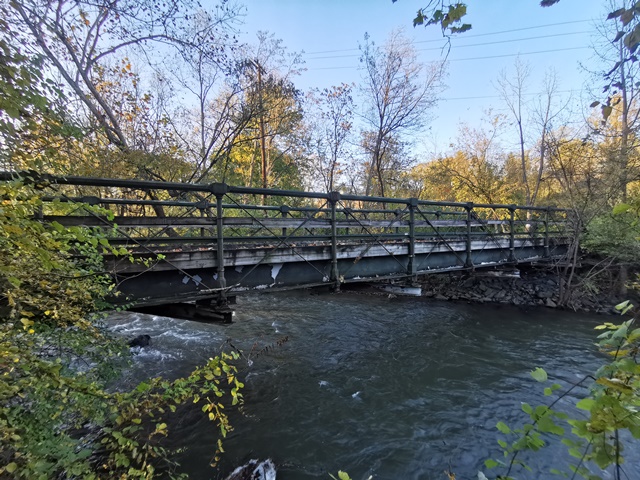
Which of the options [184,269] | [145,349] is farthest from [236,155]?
[184,269]

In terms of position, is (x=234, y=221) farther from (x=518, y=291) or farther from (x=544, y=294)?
(x=544, y=294)

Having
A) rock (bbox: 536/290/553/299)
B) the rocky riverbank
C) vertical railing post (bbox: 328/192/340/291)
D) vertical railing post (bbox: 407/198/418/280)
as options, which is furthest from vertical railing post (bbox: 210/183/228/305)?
rock (bbox: 536/290/553/299)

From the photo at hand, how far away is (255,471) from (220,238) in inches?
121

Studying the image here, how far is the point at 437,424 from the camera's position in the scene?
517 centimetres

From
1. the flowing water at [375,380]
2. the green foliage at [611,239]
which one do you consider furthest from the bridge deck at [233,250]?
the green foliage at [611,239]

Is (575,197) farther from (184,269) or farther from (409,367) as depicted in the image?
(184,269)

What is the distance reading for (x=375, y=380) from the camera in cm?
665

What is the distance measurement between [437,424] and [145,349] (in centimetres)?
665

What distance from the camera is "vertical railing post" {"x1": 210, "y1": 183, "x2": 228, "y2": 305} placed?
15.1 ft

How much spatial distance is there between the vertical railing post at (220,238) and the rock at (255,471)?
2.15 meters

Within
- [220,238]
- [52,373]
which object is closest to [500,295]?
[220,238]

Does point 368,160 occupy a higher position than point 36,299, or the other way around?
point 368,160

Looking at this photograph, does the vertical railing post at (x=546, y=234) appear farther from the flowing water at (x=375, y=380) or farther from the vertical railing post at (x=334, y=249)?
the vertical railing post at (x=334, y=249)

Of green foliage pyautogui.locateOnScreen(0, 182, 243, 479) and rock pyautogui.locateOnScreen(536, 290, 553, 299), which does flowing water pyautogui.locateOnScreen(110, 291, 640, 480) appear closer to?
rock pyautogui.locateOnScreen(536, 290, 553, 299)
